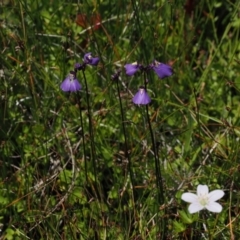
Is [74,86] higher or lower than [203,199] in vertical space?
higher

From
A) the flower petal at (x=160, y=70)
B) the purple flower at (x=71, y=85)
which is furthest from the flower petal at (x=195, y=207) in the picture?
the purple flower at (x=71, y=85)

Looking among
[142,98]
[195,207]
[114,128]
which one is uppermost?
[114,128]

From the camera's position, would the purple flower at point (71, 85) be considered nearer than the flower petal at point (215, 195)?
No

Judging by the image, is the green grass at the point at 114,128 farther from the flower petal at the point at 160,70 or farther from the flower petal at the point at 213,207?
the flower petal at the point at 213,207

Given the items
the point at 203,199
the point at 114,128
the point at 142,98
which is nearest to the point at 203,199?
the point at 203,199

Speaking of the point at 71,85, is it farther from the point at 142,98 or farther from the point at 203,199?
the point at 203,199

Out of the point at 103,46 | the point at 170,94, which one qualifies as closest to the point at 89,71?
the point at 103,46

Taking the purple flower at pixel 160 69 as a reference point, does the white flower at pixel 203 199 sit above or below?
below

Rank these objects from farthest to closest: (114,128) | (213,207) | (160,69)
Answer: (114,128), (160,69), (213,207)

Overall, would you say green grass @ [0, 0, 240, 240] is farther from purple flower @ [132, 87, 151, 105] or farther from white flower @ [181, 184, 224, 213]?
white flower @ [181, 184, 224, 213]

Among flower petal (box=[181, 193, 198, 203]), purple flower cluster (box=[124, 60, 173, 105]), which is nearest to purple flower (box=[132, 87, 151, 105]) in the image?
purple flower cluster (box=[124, 60, 173, 105])
